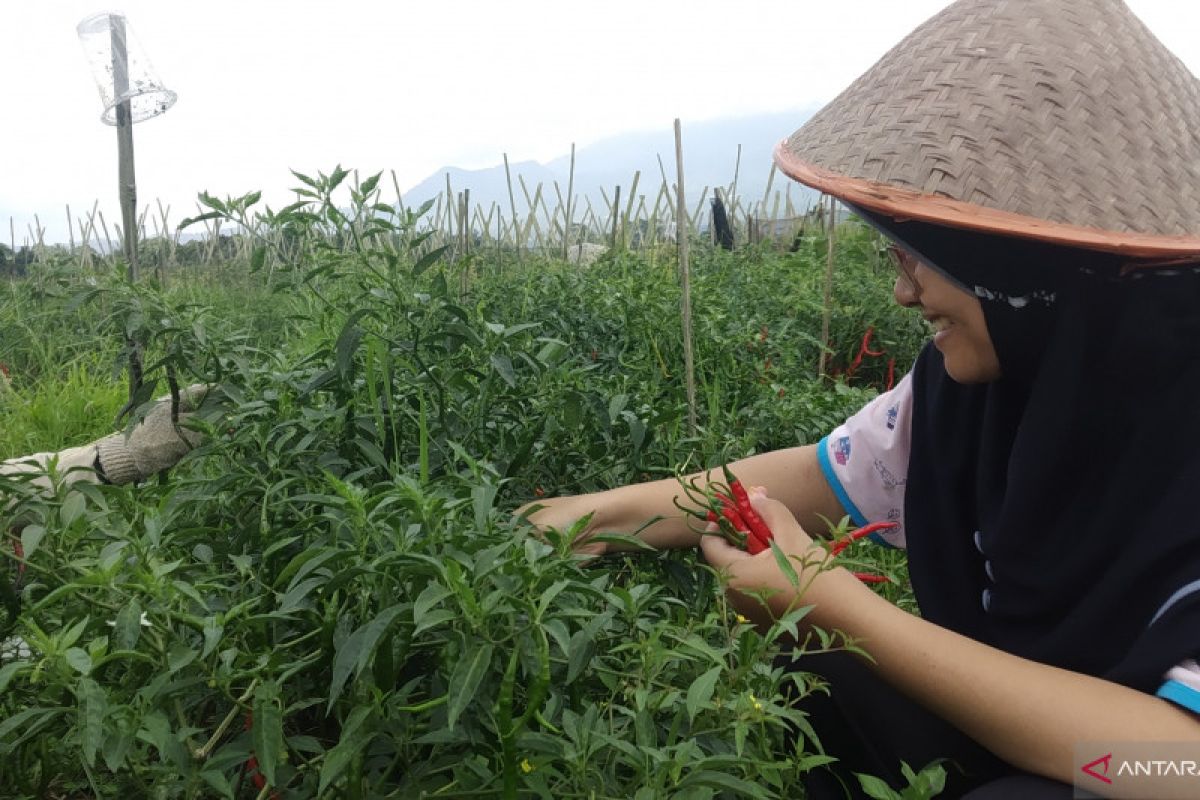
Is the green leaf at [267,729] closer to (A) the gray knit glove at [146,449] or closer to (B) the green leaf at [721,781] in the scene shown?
(B) the green leaf at [721,781]

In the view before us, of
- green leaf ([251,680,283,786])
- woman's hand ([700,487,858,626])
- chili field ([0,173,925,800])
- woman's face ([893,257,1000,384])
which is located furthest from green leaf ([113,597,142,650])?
woman's face ([893,257,1000,384])

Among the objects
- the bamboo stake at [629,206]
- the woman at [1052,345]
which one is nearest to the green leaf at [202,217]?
the woman at [1052,345]

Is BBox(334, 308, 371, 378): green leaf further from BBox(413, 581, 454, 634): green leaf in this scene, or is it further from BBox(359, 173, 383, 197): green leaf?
BBox(413, 581, 454, 634): green leaf

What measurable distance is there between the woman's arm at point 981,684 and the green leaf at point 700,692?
178 mm

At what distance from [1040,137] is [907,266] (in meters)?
0.24

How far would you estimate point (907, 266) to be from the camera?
127 centimetres

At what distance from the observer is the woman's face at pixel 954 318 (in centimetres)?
121

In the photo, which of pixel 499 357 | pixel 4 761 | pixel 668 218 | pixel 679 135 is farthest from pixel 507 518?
pixel 668 218

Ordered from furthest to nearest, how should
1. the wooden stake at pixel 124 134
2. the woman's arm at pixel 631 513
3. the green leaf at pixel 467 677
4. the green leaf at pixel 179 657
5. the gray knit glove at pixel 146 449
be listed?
the wooden stake at pixel 124 134 < the gray knit glove at pixel 146 449 < the woman's arm at pixel 631 513 < the green leaf at pixel 179 657 < the green leaf at pixel 467 677

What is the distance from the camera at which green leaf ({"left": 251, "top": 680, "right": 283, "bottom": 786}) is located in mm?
935

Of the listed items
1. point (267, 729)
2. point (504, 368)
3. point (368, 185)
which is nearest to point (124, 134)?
point (368, 185)

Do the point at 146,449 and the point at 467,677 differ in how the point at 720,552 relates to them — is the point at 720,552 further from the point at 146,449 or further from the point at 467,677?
the point at 146,449

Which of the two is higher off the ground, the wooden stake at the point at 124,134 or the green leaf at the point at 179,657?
the wooden stake at the point at 124,134

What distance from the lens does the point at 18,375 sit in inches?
183
